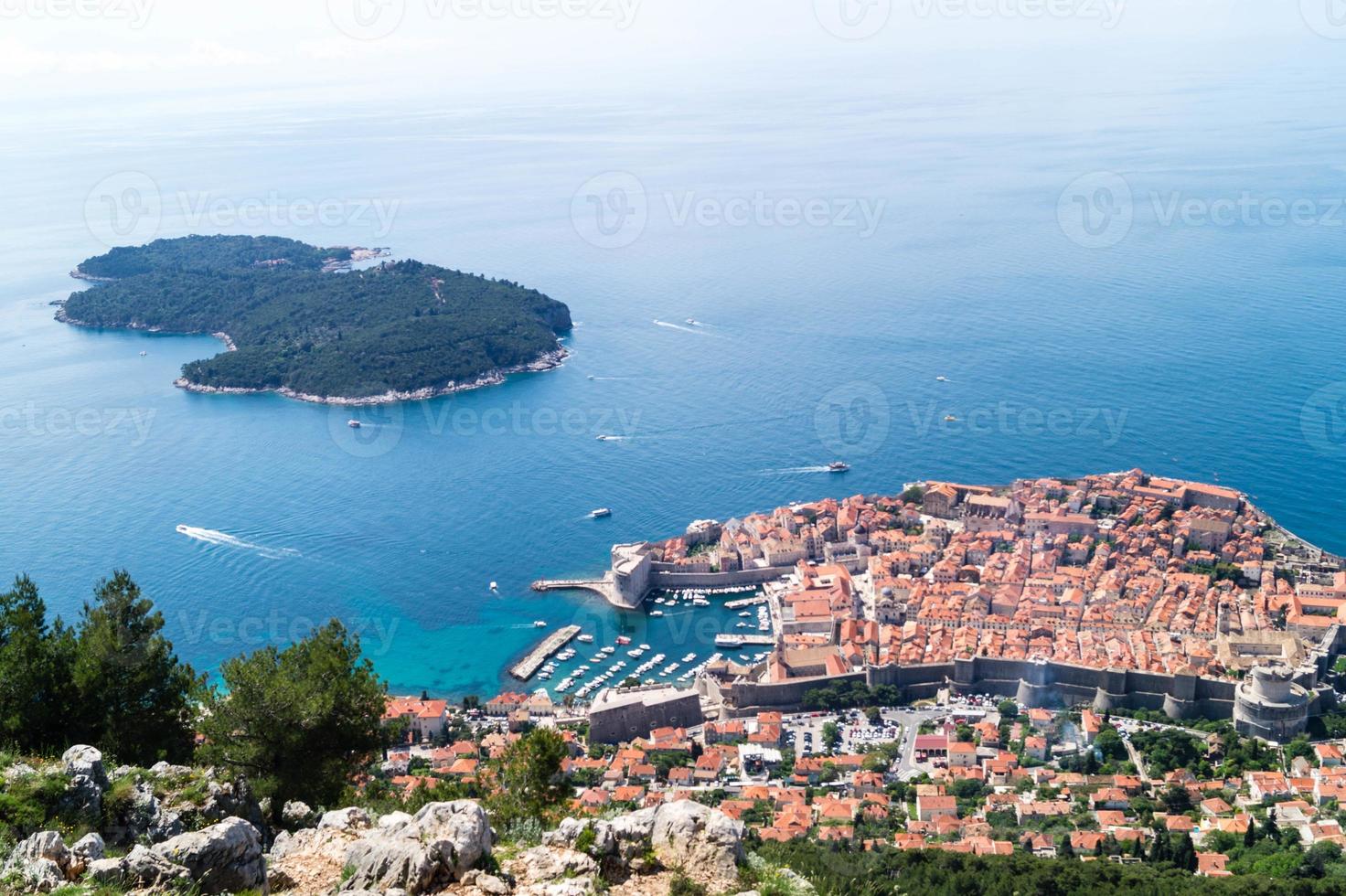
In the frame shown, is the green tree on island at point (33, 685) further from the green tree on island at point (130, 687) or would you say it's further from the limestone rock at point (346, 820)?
the limestone rock at point (346, 820)

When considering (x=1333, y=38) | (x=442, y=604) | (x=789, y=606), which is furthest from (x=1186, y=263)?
(x=1333, y=38)

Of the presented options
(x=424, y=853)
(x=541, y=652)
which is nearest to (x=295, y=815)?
(x=424, y=853)

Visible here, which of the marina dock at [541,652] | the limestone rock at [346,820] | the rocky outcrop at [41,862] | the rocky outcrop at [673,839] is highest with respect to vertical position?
the rocky outcrop at [41,862]

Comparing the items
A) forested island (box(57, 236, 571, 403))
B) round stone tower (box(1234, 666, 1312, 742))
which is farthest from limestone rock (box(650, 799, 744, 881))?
forested island (box(57, 236, 571, 403))

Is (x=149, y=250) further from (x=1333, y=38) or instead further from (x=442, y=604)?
(x=1333, y=38)


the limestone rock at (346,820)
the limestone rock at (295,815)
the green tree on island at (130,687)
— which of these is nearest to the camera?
the limestone rock at (346,820)

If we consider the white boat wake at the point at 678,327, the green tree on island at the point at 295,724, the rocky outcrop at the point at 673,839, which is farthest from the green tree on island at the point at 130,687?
the white boat wake at the point at 678,327

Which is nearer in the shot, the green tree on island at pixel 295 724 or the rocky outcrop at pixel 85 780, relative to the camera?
the rocky outcrop at pixel 85 780
